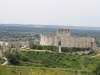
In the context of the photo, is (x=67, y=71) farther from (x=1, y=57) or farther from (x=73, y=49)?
(x=73, y=49)

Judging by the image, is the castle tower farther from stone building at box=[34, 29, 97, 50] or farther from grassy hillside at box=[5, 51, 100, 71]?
grassy hillside at box=[5, 51, 100, 71]

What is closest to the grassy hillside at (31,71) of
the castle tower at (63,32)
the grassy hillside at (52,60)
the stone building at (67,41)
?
the grassy hillside at (52,60)

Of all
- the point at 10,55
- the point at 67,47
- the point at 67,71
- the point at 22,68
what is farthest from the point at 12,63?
the point at 67,47

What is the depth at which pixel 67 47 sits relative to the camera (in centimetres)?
6750

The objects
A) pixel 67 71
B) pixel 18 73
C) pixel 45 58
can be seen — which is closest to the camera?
pixel 18 73

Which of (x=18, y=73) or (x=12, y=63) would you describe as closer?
(x=18, y=73)

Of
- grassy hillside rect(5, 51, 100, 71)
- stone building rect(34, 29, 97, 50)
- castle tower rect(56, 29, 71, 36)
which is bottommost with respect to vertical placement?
grassy hillside rect(5, 51, 100, 71)

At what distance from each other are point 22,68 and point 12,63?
5.20 metres

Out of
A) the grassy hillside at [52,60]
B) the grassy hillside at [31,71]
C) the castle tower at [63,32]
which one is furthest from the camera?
the castle tower at [63,32]

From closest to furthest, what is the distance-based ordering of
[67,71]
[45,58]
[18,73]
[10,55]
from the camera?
[18,73], [67,71], [10,55], [45,58]

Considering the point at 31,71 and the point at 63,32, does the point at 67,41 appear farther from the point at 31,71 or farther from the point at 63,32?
the point at 31,71

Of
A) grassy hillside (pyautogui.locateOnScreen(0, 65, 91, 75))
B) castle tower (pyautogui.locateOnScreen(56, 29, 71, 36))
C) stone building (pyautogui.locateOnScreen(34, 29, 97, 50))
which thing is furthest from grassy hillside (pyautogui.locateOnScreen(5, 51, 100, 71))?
castle tower (pyautogui.locateOnScreen(56, 29, 71, 36))

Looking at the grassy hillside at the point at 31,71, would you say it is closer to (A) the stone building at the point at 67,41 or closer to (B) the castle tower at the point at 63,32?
(A) the stone building at the point at 67,41

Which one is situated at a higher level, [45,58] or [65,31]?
[65,31]
